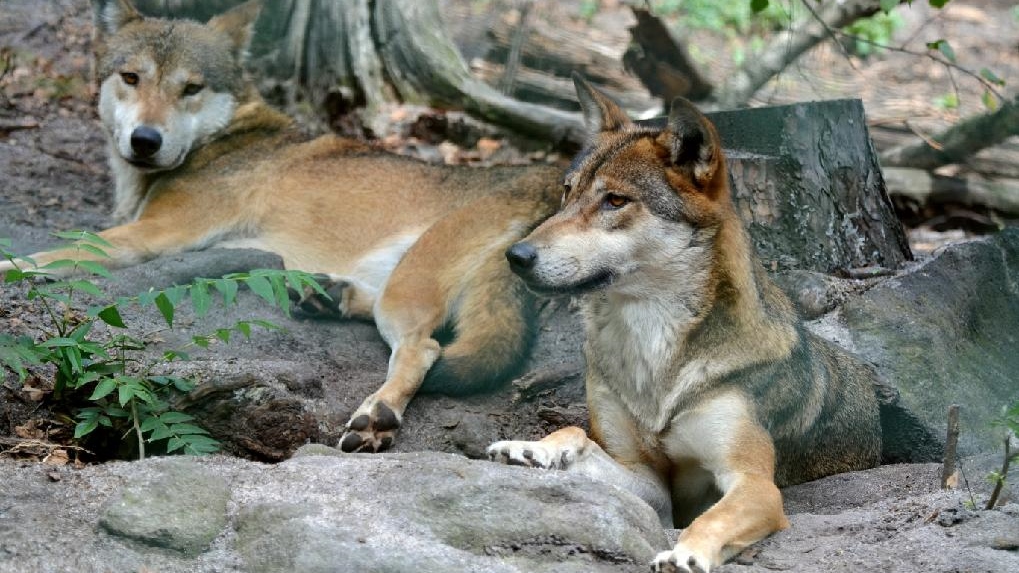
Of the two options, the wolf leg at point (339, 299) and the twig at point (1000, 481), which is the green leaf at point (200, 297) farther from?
the twig at point (1000, 481)

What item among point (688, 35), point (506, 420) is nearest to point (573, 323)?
point (506, 420)

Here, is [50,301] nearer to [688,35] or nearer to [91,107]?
[91,107]

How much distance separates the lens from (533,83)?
11.1m

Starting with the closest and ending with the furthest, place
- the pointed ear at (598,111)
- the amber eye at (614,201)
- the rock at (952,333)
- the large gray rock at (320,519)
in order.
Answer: the large gray rock at (320,519) < the amber eye at (614,201) < the pointed ear at (598,111) < the rock at (952,333)

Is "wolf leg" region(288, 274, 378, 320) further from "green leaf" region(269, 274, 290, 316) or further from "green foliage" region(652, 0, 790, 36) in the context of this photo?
"green foliage" region(652, 0, 790, 36)

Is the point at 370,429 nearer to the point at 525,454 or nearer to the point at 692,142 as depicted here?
the point at 525,454

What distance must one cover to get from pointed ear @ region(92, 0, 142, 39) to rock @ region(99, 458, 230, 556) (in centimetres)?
494

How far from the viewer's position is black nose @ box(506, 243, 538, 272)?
4383 mm

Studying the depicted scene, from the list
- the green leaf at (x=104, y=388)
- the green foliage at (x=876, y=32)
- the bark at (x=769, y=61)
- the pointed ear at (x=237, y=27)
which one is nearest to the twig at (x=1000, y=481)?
the green leaf at (x=104, y=388)

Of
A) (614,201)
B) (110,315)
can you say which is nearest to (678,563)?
(614,201)

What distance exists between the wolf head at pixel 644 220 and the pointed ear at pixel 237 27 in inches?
158

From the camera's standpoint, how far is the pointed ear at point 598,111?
5.24m

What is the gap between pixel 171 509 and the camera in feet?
10.9

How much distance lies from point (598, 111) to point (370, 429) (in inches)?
74.7
